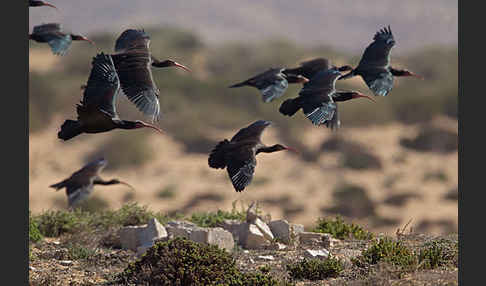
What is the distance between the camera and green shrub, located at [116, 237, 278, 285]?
8414mm

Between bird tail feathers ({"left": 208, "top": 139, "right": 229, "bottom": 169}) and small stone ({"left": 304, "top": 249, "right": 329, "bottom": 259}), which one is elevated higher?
bird tail feathers ({"left": 208, "top": 139, "right": 229, "bottom": 169})

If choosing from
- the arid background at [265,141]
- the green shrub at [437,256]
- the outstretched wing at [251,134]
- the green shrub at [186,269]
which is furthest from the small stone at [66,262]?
the arid background at [265,141]

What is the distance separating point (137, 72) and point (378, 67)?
325 cm


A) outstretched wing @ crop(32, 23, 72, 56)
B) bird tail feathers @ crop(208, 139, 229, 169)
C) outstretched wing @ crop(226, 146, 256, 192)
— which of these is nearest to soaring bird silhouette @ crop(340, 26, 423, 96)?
outstretched wing @ crop(226, 146, 256, 192)

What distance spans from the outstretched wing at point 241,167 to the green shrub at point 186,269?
1042mm

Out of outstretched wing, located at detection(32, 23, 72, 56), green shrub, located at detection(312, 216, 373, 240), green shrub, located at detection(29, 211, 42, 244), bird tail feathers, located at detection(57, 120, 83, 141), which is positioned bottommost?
green shrub, located at detection(29, 211, 42, 244)

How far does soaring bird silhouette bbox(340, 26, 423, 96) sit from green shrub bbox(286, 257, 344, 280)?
2.22m

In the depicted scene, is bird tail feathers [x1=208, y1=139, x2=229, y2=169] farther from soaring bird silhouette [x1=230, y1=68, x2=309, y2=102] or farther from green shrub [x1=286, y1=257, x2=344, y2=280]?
green shrub [x1=286, y1=257, x2=344, y2=280]

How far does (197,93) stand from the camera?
43.8 metres

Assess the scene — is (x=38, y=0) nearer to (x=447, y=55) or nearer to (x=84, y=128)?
(x=84, y=128)

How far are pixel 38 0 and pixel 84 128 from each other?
123 inches

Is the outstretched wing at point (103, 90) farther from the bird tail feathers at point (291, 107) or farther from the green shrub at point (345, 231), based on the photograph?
the green shrub at point (345, 231)

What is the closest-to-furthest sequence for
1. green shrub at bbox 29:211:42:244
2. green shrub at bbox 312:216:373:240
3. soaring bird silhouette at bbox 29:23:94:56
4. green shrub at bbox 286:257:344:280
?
green shrub at bbox 286:257:344:280
soaring bird silhouette at bbox 29:23:94:56
green shrub at bbox 29:211:42:244
green shrub at bbox 312:216:373:240

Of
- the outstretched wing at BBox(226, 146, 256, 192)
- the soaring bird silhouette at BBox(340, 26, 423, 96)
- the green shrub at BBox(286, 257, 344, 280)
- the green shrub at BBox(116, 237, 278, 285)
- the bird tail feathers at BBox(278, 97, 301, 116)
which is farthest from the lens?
the soaring bird silhouette at BBox(340, 26, 423, 96)
